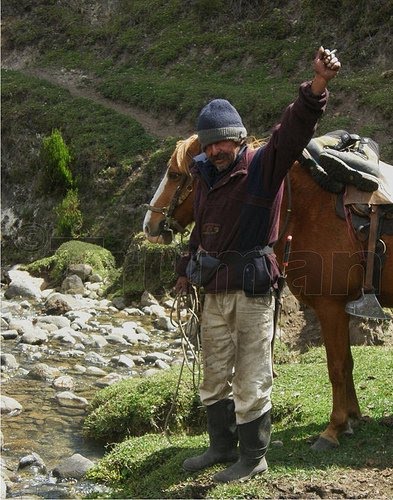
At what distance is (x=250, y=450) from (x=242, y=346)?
2.34 feet

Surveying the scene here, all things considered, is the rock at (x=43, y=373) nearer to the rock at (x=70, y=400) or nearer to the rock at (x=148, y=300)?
the rock at (x=70, y=400)

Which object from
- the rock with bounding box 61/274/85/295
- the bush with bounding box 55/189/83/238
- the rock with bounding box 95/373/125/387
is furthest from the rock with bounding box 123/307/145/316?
the bush with bounding box 55/189/83/238

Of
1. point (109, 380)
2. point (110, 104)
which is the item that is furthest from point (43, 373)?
point (110, 104)

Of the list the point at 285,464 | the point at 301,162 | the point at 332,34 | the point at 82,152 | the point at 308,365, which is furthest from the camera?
the point at 332,34

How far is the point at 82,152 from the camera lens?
2467 centimetres

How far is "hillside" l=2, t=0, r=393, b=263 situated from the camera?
22.2 metres

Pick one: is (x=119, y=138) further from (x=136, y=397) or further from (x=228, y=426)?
(x=228, y=426)

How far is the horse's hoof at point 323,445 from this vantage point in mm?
6086

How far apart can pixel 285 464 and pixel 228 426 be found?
525 mm

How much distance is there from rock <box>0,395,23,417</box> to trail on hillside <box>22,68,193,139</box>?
15.4m

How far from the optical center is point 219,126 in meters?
5.23

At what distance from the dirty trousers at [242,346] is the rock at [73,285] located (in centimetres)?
1241

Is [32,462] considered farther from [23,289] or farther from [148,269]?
[23,289]

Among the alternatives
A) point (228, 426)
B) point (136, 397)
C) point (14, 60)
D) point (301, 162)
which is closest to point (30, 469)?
point (136, 397)
